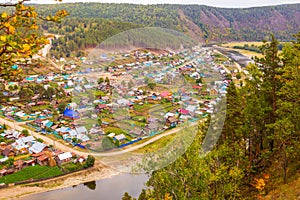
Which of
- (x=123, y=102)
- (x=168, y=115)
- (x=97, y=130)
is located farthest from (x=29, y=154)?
(x=168, y=115)

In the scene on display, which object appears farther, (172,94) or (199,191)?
(172,94)

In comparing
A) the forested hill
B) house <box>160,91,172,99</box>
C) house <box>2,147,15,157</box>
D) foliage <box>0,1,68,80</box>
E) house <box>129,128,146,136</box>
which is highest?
the forested hill

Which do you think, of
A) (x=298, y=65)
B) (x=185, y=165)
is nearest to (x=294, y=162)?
(x=298, y=65)

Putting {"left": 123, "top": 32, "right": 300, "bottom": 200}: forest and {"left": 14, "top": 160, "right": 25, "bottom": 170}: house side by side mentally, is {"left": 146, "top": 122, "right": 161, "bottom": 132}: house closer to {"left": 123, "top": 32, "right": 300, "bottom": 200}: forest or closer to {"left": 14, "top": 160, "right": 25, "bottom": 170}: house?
{"left": 123, "top": 32, "right": 300, "bottom": 200}: forest

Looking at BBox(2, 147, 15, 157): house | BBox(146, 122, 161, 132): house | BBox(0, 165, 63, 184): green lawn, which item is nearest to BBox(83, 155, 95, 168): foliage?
BBox(0, 165, 63, 184): green lawn

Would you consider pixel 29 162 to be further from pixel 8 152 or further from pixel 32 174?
pixel 8 152

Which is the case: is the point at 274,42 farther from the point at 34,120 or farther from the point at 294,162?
the point at 34,120
